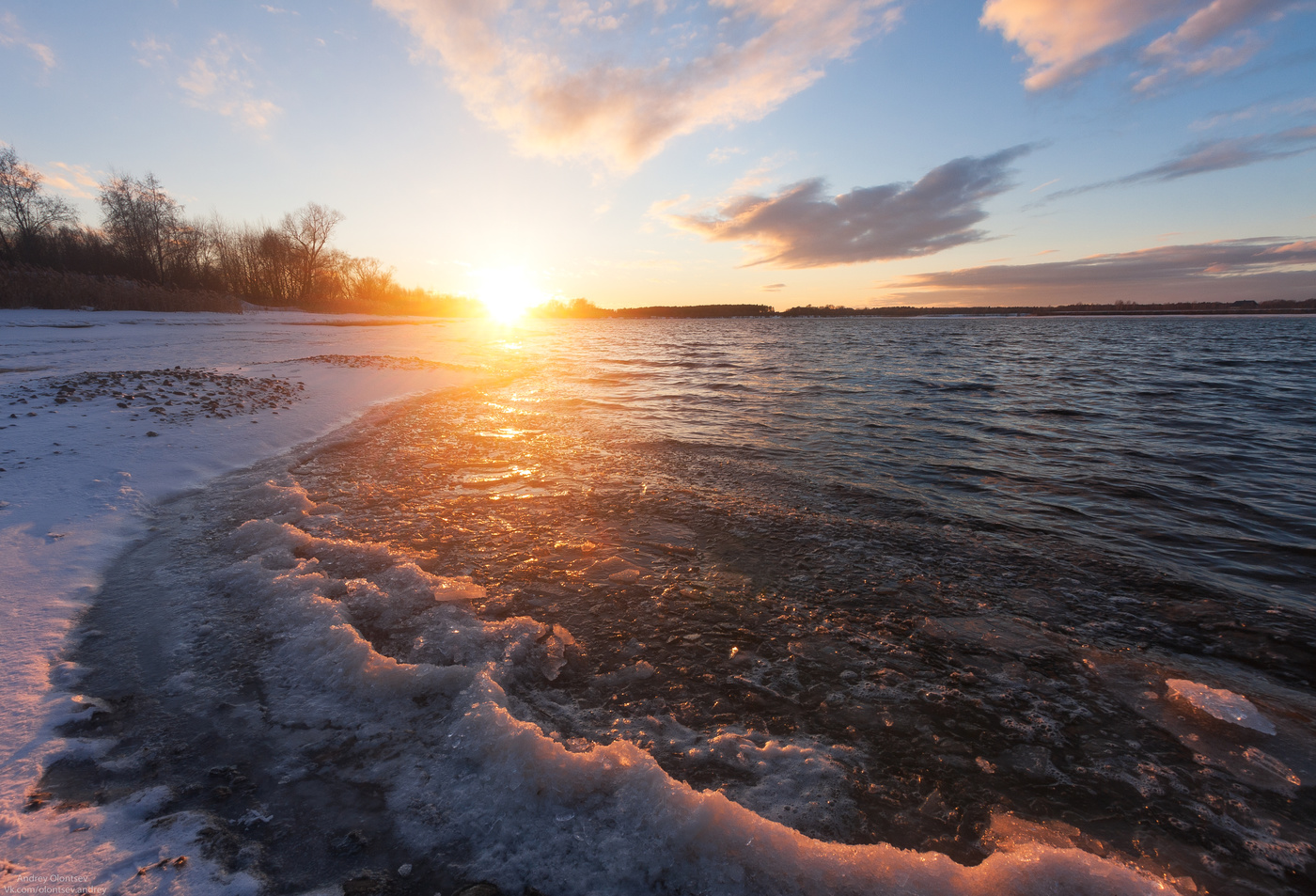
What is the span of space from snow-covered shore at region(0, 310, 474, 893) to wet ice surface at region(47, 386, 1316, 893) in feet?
0.74

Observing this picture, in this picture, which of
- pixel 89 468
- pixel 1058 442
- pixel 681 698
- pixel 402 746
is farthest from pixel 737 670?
pixel 1058 442

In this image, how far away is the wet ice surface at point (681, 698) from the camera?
2242 mm

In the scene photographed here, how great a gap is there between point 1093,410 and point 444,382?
1884 centimetres

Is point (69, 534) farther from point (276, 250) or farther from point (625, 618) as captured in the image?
point (276, 250)

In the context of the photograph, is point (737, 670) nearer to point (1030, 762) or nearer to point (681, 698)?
point (681, 698)

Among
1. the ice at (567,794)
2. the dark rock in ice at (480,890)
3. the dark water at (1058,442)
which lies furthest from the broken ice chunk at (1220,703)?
the dark rock in ice at (480,890)

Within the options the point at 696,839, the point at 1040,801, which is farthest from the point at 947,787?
the point at 696,839

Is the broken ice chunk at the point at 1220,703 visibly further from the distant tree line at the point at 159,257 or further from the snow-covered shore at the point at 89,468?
the distant tree line at the point at 159,257

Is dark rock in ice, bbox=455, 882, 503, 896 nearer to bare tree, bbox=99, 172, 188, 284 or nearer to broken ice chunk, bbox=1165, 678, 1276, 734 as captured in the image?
broken ice chunk, bbox=1165, 678, 1276, 734

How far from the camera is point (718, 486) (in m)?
7.14

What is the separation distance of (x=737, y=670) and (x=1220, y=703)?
10.0 feet

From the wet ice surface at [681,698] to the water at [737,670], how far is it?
0.8 inches

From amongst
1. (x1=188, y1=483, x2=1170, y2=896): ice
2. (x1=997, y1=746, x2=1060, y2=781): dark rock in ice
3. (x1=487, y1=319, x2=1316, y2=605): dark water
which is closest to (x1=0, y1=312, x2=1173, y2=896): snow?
(x1=188, y1=483, x2=1170, y2=896): ice

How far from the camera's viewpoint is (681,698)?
10.3ft
